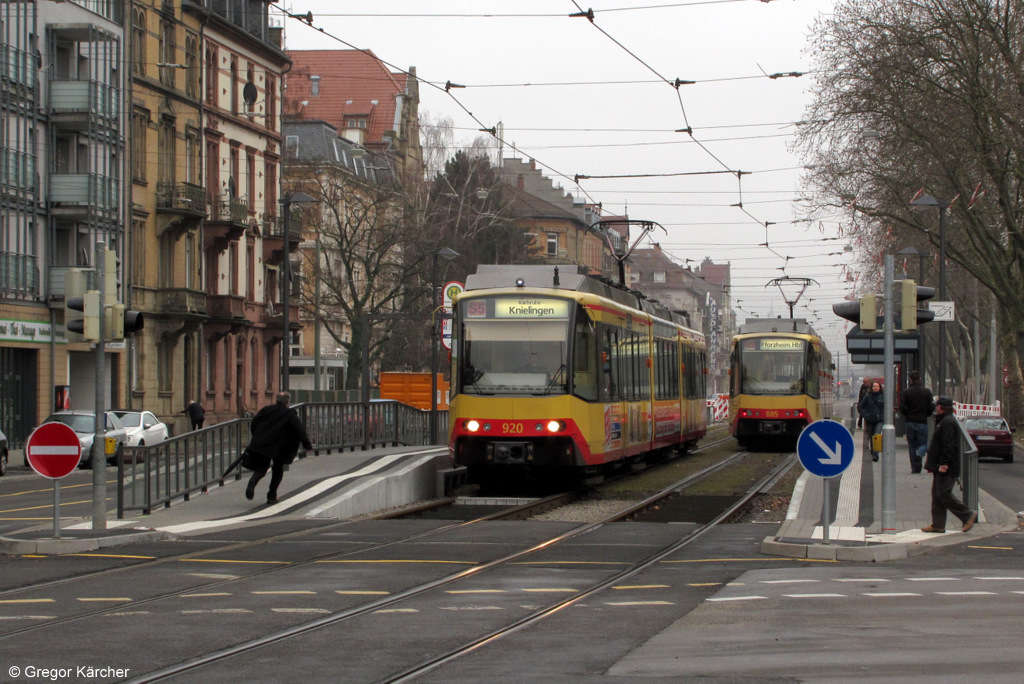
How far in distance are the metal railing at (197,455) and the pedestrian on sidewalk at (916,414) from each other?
10.2m

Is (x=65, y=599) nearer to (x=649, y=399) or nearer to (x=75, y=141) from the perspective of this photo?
(x=649, y=399)

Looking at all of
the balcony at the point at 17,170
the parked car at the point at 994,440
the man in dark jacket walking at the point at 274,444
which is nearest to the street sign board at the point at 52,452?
the man in dark jacket walking at the point at 274,444

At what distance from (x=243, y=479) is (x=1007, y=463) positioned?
86.9 ft

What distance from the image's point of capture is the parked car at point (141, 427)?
38938 millimetres

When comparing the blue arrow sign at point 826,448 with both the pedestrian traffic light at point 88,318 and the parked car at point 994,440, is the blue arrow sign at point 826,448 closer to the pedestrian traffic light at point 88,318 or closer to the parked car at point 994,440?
the pedestrian traffic light at point 88,318

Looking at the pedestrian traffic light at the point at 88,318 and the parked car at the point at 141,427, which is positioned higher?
the pedestrian traffic light at the point at 88,318

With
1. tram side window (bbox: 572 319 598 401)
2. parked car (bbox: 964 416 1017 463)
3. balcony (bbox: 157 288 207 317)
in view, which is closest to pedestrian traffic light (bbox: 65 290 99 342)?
tram side window (bbox: 572 319 598 401)

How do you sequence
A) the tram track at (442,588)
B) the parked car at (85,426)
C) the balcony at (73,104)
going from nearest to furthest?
1. the tram track at (442,588)
2. the parked car at (85,426)
3. the balcony at (73,104)

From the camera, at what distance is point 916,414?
1056 inches

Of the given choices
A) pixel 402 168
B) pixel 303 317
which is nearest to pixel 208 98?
pixel 402 168

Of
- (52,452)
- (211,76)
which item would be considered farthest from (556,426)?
(211,76)

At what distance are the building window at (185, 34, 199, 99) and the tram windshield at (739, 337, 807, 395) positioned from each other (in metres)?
24.8

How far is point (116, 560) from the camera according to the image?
14352 millimetres

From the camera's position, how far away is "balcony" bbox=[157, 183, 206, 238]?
51750 mm
